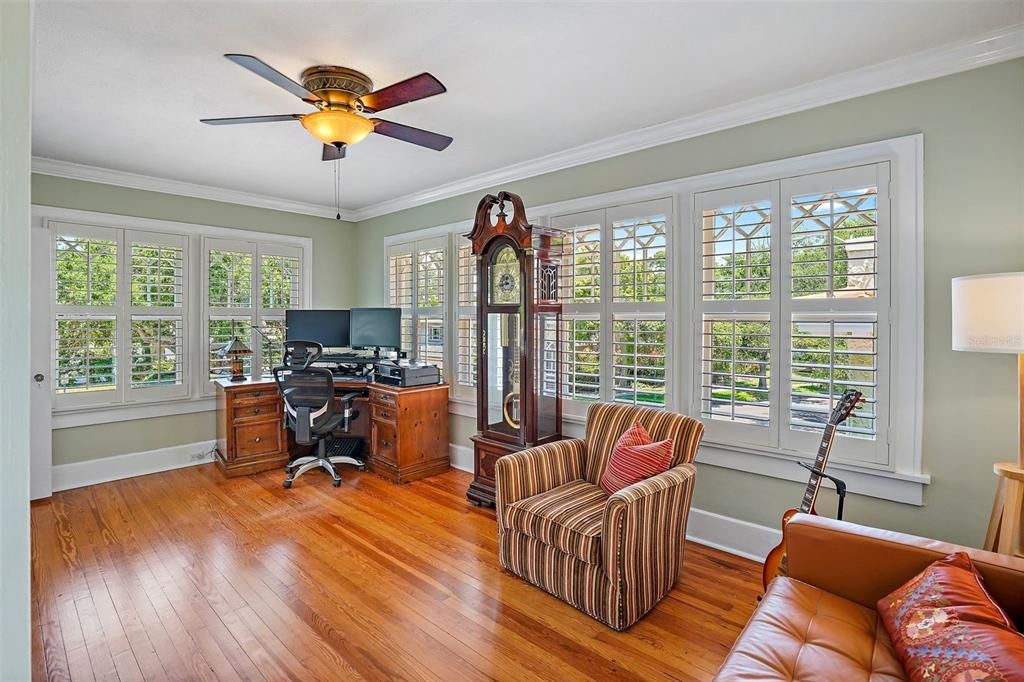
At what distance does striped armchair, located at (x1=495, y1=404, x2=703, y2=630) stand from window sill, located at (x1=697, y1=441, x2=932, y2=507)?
1.68ft

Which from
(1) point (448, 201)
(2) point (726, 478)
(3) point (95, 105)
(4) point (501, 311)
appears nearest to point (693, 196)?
(4) point (501, 311)

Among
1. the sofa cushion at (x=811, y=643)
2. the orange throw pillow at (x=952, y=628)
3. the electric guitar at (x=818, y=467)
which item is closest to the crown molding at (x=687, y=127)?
the electric guitar at (x=818, y=467)

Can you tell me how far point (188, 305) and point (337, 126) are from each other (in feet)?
10.3

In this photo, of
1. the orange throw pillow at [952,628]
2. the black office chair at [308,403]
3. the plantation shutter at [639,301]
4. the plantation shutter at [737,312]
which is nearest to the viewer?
the orange throw pillow at [952,628]

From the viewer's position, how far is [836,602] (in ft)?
5.74

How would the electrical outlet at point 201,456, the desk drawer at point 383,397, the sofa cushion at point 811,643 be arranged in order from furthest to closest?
the electrical outlet at point 201,456 → the desk drawer at point 383,397 → the sofa cushion at point 811,643

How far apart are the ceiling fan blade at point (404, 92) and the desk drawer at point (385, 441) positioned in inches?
105

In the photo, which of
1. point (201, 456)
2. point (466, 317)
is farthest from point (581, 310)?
point (201, 456)

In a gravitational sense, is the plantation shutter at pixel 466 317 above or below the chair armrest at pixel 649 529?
above

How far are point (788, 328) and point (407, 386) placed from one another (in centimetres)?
290

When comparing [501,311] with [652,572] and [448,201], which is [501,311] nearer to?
→ [448,201]

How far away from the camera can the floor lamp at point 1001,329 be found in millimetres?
1769

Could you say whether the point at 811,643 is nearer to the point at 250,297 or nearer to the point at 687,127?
the point at 687,127

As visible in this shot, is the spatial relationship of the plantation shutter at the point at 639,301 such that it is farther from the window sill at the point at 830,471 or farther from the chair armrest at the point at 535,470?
the chair armrest at the point at 535,470
